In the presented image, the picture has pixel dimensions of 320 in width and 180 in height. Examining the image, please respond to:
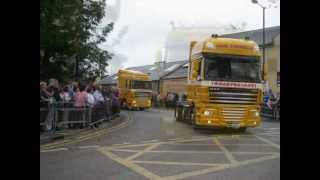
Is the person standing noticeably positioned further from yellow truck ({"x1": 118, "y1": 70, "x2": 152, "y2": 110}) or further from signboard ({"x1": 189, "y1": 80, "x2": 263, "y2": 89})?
yellow truck ({"x1": 118, "y1": 70, "x2": 152, "y2": 110})

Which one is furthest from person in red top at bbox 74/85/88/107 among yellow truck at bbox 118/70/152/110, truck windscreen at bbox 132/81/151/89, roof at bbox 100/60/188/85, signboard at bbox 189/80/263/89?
roof at bbox 100/60/188/85

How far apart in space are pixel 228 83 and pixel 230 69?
0.54 m

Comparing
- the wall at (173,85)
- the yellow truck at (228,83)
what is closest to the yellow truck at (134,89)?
the wall at (173,85)

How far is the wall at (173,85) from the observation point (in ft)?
171

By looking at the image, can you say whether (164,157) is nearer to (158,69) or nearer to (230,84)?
(230,84)

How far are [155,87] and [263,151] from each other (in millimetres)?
47565

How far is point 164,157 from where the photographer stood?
10.8 metres

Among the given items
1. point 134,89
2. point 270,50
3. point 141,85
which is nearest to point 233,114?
point 134,89

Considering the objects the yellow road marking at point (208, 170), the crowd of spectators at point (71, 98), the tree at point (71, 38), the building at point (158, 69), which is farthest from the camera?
the building at point (158, 69)

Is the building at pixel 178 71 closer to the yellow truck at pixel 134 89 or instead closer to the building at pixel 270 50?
the building at pixel 270 50

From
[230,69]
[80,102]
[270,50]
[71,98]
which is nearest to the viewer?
[230,69]

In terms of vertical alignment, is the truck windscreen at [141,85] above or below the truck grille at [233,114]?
above

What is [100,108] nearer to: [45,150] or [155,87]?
[45,150]

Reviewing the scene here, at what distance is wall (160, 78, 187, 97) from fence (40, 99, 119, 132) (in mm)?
30892
